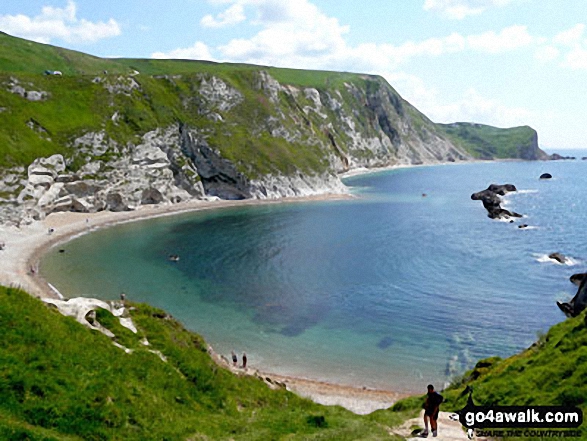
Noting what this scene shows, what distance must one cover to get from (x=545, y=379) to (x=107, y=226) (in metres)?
93.9

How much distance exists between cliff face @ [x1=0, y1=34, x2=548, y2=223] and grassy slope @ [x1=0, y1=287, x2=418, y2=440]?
80025 millimetres

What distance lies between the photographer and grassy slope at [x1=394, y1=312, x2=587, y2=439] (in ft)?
53.1

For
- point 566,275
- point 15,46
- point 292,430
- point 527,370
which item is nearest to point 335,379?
point 527,370

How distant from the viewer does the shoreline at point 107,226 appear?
112ft

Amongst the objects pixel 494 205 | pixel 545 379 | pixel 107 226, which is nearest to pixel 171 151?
pixel 107 226

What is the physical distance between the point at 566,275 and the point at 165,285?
54411 millimetres

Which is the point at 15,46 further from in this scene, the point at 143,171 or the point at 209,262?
the point at 209,262

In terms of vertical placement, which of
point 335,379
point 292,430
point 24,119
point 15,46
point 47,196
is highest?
point 15,46

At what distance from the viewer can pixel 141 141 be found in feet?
408

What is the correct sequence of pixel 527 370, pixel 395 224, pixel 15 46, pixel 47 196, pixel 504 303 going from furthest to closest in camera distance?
pixel 15 46, pixel 395 224, pixel 47 196, pixel 504 303, pixel 527 370

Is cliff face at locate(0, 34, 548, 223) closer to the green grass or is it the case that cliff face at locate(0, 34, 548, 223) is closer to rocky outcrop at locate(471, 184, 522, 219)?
the green grass

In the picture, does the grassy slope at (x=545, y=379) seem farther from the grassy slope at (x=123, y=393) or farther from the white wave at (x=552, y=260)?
the white wave at (x=552, y=260)

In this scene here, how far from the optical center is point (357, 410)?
32594 mm

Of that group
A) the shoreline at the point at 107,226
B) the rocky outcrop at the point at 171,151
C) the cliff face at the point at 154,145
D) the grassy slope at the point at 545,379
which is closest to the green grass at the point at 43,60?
the cliff face at the point at 154,145
